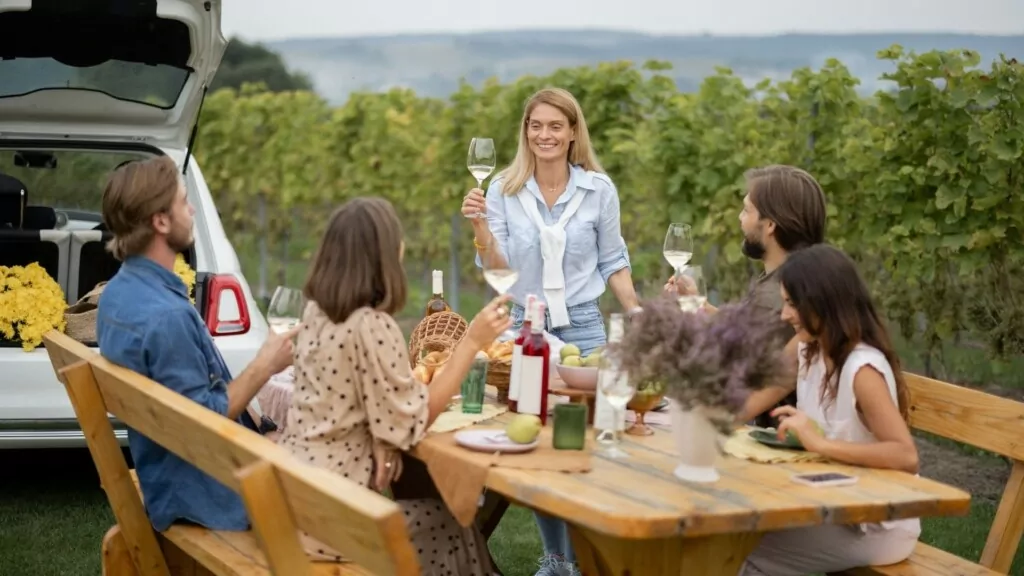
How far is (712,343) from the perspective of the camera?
265 centimetres

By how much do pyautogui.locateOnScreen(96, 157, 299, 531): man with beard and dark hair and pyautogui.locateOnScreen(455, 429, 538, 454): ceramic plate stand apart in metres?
0.51

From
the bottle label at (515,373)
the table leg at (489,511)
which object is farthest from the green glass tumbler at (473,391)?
the table leg at (489,511)

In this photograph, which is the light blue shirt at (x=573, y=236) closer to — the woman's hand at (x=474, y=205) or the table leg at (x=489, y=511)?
the woman's hand at (x=474, y=205)

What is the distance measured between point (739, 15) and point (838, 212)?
17363 millimetres

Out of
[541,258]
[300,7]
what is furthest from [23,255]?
[300,7]

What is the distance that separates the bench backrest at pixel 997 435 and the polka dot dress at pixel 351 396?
1.51 meters

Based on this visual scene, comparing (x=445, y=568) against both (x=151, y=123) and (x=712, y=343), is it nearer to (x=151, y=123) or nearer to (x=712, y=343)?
(x=712, y=343)

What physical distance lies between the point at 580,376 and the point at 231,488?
3.53ft

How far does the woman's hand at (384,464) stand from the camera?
3.18 metres

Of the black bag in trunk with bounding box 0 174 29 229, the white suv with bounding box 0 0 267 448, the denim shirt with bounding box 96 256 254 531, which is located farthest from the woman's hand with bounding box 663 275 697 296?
the black bag in trunk with bounding box 0 174 29 229

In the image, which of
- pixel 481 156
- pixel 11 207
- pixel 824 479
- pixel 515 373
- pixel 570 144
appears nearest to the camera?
pixel 824 479

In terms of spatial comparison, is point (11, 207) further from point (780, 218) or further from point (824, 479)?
point (824, 479)

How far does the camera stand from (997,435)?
3.54 meters

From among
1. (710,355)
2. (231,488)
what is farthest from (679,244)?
(231,488)
